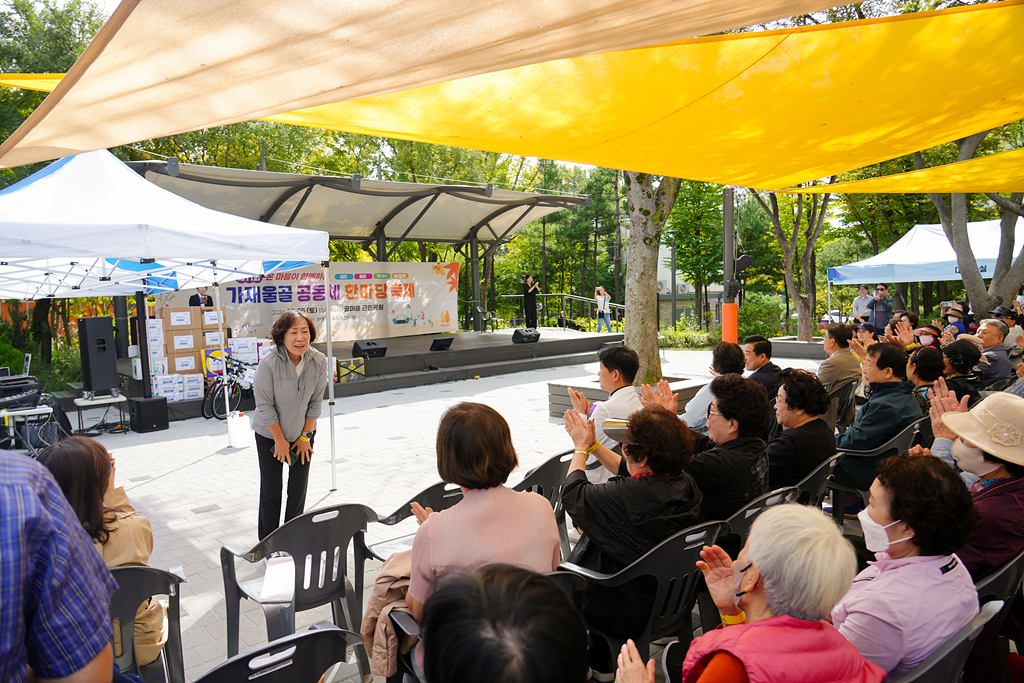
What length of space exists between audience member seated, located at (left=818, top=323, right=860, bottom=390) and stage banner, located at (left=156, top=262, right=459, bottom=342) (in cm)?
1024

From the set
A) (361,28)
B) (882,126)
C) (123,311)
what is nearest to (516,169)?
(123,311)

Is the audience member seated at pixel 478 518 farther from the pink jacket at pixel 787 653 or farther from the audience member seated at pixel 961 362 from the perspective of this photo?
the audience member seated at pixel 961 362

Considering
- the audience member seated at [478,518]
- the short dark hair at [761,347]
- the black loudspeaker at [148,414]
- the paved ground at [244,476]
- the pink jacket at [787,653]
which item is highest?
the short dark hair at [761,347]

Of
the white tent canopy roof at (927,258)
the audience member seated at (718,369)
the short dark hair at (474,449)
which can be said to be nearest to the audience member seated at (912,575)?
the short dark hair at (474,449)

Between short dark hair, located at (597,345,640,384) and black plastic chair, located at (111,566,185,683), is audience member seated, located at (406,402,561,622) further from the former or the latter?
short dark hair, located at (597,345,640,384)

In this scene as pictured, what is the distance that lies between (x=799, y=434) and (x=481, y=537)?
94.4 inches

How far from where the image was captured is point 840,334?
600cm

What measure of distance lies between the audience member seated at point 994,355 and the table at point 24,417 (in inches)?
395

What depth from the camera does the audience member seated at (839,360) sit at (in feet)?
19.3

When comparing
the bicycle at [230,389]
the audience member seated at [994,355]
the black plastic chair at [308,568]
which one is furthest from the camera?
the bicycle at [230,389]

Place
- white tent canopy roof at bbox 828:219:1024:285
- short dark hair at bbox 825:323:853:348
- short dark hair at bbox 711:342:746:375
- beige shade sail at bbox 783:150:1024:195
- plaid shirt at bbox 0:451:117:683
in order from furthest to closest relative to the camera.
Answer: white tent canopy roof at bbox 828:219:1024:285, short dark hair at bbox 825:323:853:348, beige shade sail at bbox 783:150:1024:195, short dark hair at bbox 711:342:746:375, plaid shirt at bbox 0:451:117:683

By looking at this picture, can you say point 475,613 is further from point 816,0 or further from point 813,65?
point 813,65


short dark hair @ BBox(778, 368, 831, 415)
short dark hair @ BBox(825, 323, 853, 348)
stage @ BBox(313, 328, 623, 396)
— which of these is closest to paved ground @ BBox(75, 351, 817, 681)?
stage @ BBox(313, 328, 623, 396)

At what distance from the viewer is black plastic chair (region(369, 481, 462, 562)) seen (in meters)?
3.08
